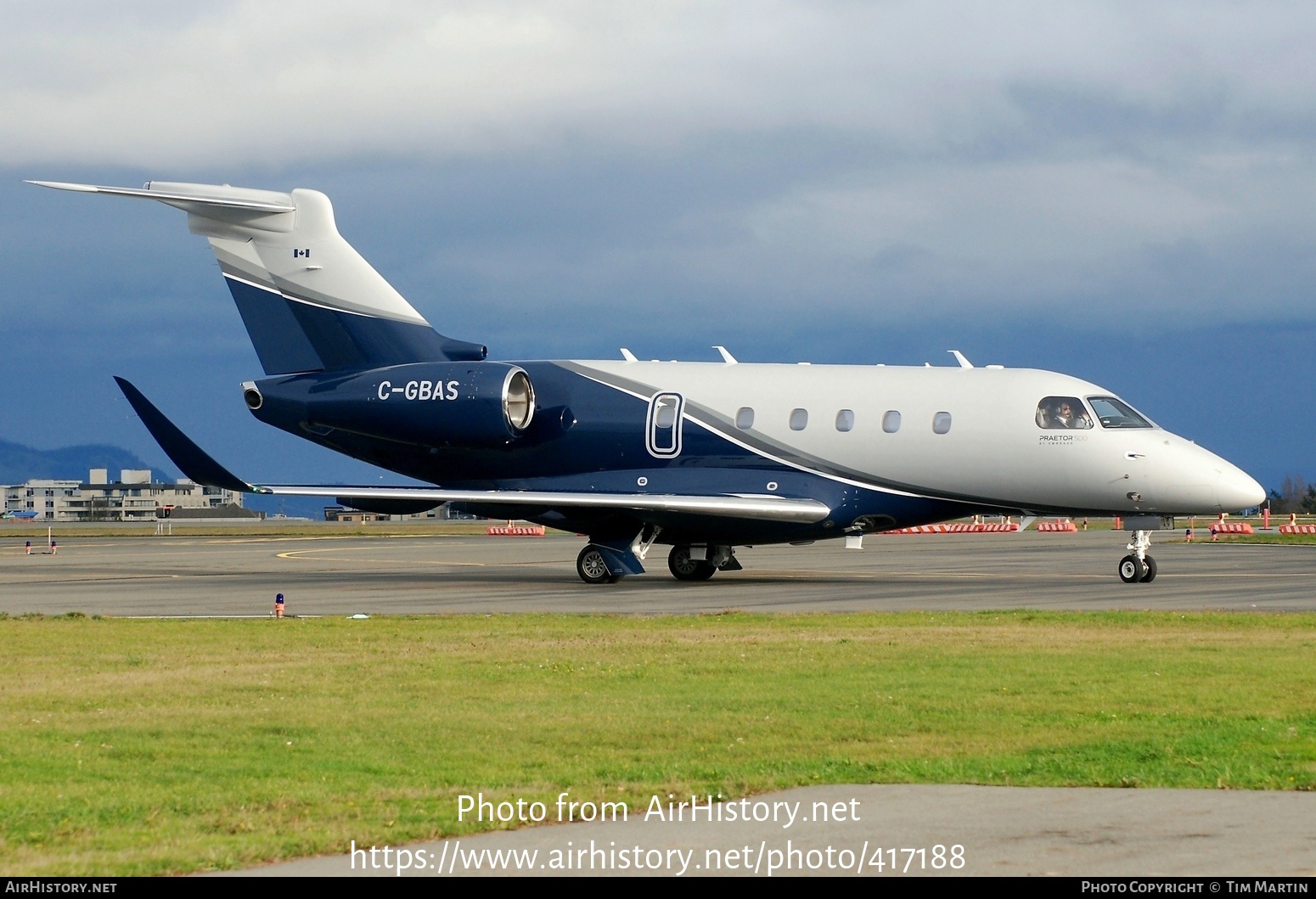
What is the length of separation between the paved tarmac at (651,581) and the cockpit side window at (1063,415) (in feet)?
8.93

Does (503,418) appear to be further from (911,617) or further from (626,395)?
(911,617)

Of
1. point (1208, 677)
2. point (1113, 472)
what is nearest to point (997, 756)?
point (1208, 677)

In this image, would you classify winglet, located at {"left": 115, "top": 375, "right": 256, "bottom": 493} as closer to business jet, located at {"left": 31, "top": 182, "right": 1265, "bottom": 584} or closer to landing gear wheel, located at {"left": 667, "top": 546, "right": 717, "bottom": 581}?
business jet, located at {"left": 31, "top": 182, "right": 1265, "bottom": 584}

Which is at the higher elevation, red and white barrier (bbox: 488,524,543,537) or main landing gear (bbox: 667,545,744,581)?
red and white barrier (bbox: 488,524,543,537)

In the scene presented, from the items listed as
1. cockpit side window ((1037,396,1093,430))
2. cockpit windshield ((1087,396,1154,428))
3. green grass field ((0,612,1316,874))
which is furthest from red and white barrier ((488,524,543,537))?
green grass field ((0,612,1316,874))

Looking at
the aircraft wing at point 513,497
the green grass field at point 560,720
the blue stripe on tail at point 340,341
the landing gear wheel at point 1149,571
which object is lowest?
the green grass field at point 560,720

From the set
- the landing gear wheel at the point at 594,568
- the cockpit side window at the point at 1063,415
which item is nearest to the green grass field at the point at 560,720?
the cockpit side window at the point at 1063,415

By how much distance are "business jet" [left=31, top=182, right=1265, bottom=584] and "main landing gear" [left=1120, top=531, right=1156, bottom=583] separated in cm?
3

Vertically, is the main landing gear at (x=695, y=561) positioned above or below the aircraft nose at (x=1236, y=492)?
below

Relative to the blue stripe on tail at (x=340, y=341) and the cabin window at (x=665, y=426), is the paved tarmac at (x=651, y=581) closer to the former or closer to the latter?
the cabin window at (x=665, y=426)

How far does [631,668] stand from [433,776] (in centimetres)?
534

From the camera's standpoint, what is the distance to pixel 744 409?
2953 centimetres

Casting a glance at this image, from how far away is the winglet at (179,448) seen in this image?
2858cm

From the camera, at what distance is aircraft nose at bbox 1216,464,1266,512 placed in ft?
87.5
